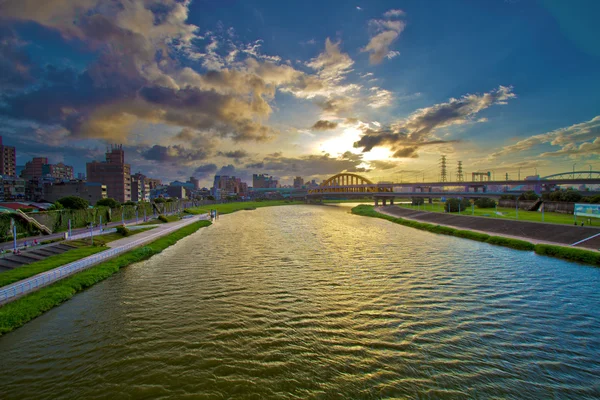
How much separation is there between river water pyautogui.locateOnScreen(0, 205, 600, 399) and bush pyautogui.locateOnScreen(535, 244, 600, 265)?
101 inches

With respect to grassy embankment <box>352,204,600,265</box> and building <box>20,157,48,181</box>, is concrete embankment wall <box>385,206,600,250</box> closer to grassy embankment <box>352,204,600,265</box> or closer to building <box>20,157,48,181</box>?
grassy embankment <box>352,204,600,265</box>

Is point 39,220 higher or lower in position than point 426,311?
higher

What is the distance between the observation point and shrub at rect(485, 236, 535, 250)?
25.6 m

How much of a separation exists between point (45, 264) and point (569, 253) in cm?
3819

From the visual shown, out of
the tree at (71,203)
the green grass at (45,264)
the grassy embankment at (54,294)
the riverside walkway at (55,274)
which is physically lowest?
the grassy embankment at (54,294)

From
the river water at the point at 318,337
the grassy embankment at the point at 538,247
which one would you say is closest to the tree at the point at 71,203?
the river water at the point at 318,337

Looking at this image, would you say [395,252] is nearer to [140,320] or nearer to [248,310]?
[248,310]

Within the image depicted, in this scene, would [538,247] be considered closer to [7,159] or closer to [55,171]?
[7,159]

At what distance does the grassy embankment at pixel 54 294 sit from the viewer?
37.4 ft

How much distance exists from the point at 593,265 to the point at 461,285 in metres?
12.8

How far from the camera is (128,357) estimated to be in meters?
9.22

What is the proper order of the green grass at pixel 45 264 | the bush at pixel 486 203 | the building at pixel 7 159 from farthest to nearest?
the building at pixel 7 159, the bush at pixel 486 203, the green grass at pixel 45 264

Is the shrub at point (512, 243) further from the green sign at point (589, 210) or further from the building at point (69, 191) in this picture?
the building at point (69, 191)

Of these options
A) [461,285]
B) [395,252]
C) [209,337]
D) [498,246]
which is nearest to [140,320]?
[209,337]
